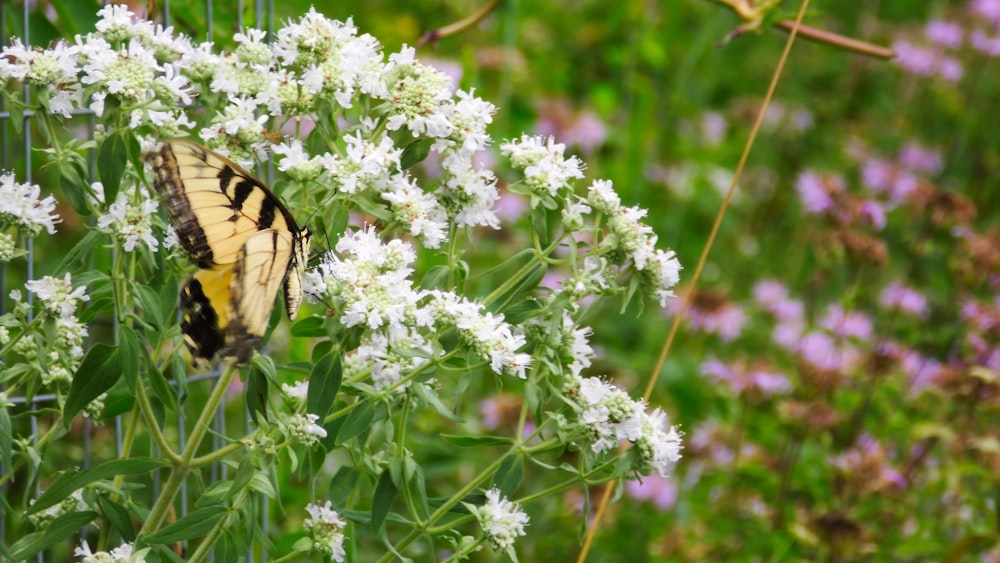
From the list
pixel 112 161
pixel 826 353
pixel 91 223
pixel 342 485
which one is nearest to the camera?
pixel 112 161

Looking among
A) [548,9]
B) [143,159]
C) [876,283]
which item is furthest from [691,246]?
[143,159]

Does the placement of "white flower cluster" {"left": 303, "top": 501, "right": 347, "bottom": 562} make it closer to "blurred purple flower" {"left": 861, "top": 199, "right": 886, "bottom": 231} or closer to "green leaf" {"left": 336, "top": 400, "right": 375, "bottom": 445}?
"green leaf" {"left": 336, "top": 400, "right": 375, "bottom": 445}

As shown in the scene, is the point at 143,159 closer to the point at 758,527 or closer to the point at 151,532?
the point at 151,532

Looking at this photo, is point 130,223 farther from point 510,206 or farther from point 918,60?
point 918,60

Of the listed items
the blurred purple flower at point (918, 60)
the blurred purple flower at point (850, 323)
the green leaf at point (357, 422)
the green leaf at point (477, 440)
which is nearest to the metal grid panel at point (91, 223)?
the green leaf at point (357, 422)

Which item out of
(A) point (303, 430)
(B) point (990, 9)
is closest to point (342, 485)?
(A) point (303, 430)

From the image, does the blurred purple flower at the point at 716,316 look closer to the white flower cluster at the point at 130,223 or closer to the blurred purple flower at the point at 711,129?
the blurred purple flower at the point at 711,129
